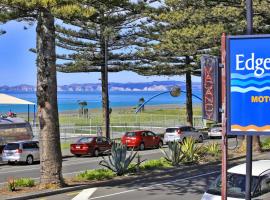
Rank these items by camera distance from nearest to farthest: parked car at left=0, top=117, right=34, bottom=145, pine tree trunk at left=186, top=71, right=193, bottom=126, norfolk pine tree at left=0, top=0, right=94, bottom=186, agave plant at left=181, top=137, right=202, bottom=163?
norfolk pine tree at left=0, top=0, right=94, bottom=186
agave plant at left=181, top=137, right=202, bottom=163
parked car at left=0, top=117, right=34, bottom=145
pine tree trunk at left=186, top=71, right=193, bottom=126

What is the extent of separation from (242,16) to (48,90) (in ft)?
49.1

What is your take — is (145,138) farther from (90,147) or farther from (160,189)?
(160,189)

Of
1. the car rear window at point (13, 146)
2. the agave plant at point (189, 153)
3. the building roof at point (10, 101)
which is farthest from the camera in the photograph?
the building roof at point (10, 101)

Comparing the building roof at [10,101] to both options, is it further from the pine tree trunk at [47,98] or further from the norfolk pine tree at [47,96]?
the pine tree trunk at [47,98]

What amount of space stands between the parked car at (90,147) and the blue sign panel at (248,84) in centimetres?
2622

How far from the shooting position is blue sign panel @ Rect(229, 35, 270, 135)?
682 centimetres

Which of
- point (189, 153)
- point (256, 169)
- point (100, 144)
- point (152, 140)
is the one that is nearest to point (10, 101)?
point (100, 144)

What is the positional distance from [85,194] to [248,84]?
9822 mm

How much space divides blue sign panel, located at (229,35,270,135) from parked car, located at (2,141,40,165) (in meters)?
23.5

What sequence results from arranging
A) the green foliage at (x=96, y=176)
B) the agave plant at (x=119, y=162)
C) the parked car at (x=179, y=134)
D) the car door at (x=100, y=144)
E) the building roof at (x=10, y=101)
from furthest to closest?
the parked car at (x=179, y=134) < the building roof at (x=10, y=101) < the car door at (x=100, y=144) < the agave plant at (x=119, y=162) < the green foliage at (x=96, y=176)

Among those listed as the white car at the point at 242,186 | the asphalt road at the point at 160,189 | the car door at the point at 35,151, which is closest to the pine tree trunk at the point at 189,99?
the car door at the point at 35,151

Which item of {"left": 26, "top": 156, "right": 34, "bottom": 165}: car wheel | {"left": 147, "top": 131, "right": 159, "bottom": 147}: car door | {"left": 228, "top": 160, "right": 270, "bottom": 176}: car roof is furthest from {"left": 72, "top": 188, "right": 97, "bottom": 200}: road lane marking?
{"left": 147, "top": 131, "right": 159, "bottom": 147}: car door

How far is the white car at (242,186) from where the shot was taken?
32.5 feet

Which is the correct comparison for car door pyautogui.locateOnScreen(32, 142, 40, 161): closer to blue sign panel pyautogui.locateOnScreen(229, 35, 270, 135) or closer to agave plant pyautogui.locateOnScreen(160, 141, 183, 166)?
agave plant pyautogui.locateOnScreen(160, 141, 183, 166)
